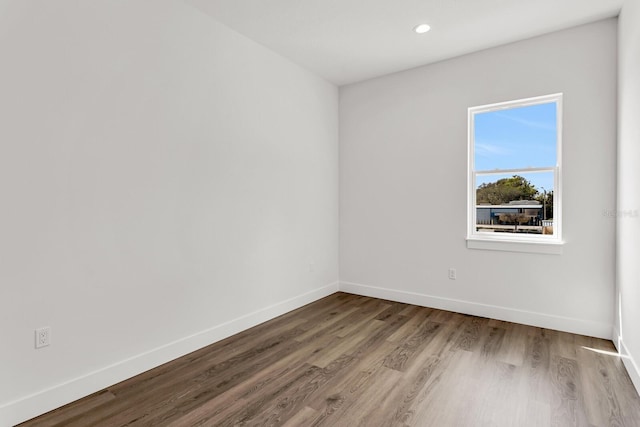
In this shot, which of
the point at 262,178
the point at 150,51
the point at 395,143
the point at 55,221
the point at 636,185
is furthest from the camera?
the point at 395,143

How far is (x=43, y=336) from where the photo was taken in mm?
2002

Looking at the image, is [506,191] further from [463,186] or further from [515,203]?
[463,186]

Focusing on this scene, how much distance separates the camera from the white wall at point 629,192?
2271 mm

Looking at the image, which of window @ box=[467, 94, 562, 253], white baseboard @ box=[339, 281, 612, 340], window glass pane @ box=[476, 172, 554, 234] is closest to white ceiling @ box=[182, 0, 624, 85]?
window @ box=[467, 94, 562, 253]

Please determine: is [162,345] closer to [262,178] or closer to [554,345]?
[262,178]

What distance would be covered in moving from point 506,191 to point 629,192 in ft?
3.78

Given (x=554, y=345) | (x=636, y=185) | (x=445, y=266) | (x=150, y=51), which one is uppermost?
(x=150, y=51)

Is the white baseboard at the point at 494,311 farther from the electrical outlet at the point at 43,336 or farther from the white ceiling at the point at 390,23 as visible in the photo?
the electrical outlet at the point at 43,336

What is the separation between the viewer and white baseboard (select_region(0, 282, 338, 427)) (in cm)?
191

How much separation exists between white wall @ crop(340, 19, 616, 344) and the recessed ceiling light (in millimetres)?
785

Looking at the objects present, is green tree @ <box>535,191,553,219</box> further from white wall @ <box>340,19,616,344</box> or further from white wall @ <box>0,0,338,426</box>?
white wall @ <box>0,0,338,426</box>

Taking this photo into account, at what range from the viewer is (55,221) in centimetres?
205

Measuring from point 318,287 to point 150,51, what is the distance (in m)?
3.05

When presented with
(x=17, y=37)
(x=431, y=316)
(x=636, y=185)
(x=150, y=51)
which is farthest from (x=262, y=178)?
(x=636, y=185)
